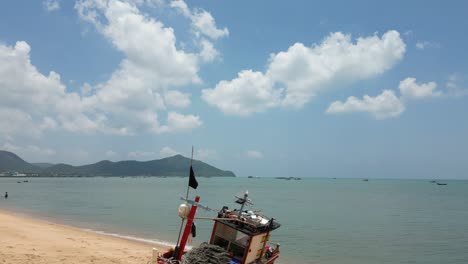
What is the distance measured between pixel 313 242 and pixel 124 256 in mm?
16351

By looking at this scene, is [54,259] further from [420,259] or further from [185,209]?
[420,259]

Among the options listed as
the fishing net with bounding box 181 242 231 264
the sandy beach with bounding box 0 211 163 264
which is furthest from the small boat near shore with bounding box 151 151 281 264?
the sandy beach with bounding box 0 211 163 264

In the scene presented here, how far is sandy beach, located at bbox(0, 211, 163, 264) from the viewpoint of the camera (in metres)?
18.8

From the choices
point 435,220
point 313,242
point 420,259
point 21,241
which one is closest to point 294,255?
point 313,242

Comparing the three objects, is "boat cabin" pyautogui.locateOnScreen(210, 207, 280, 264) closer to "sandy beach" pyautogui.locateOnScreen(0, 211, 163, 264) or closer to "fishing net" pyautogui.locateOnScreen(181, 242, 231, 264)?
"fishing net" pyautogui.locateOnScreen(181, 242, 231, 264)

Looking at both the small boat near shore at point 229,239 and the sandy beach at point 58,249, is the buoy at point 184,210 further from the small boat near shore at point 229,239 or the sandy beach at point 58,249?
the sandy beach at point 58,249

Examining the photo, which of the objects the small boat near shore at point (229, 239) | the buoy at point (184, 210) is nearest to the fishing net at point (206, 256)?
the small boat near shore at point (229, 239)

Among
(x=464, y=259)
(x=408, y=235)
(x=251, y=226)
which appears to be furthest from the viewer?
(x=408, y=235)

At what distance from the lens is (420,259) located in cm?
2675

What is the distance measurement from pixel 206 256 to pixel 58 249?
11.9 metres

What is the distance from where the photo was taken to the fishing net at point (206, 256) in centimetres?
1388

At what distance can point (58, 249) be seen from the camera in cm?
2164

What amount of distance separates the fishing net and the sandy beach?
7.79 meters

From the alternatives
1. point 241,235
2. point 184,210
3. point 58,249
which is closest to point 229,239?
point 241,235
